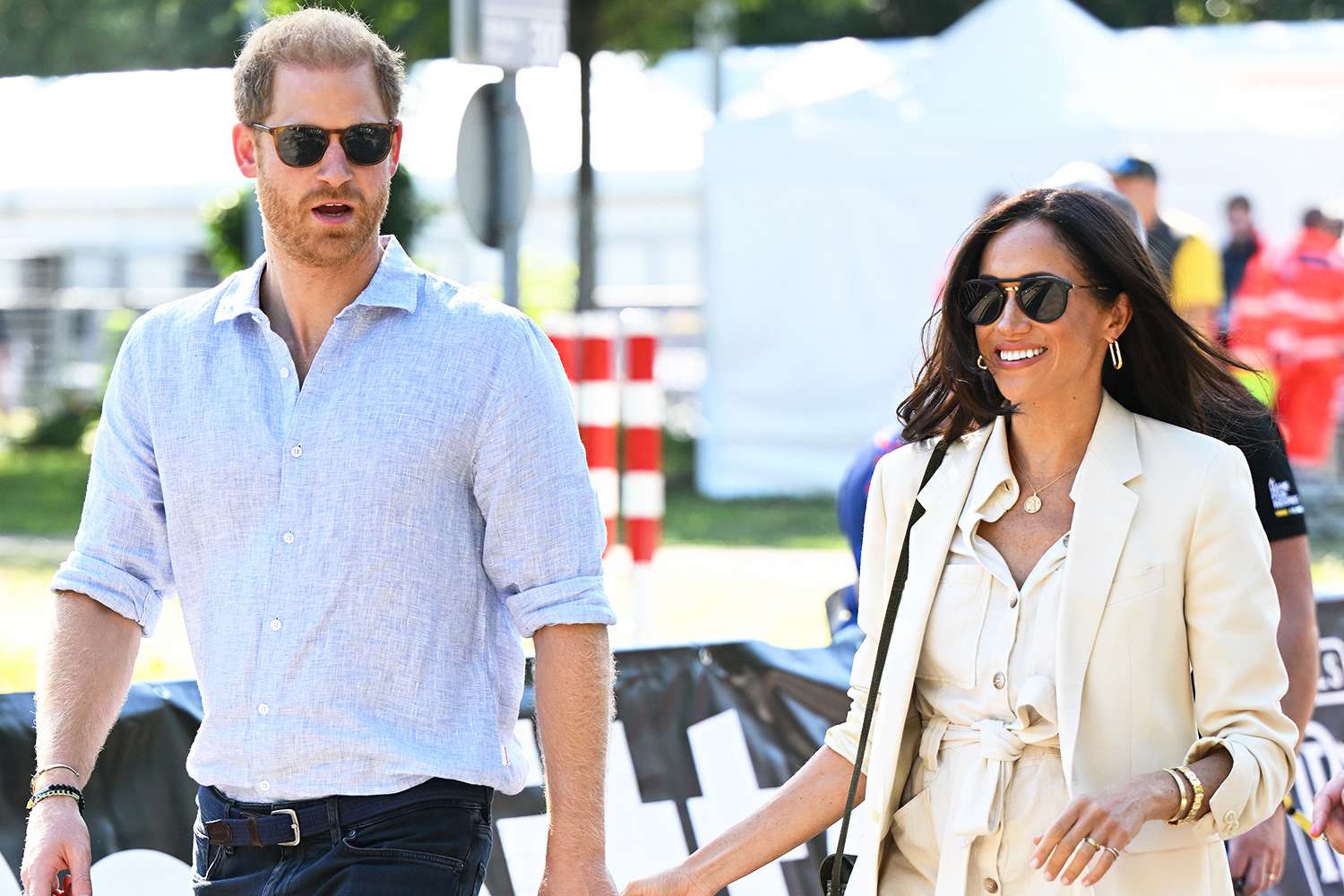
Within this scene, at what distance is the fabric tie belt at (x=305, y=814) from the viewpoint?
311cm

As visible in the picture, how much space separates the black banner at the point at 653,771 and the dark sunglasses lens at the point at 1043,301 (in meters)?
2.21

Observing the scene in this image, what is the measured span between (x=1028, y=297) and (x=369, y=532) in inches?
46.3

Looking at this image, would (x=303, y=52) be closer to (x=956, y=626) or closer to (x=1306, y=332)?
(x=956, y=626)

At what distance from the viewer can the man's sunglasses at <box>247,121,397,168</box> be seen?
3213 mm

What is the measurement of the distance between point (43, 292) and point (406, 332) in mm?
30979

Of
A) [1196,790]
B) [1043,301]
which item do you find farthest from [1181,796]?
[1043,301]

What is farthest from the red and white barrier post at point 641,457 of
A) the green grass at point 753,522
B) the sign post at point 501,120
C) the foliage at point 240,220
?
the foliage at point 240,220

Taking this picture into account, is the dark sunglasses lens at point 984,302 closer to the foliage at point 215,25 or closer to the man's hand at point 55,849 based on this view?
the man's hand at point 55,849

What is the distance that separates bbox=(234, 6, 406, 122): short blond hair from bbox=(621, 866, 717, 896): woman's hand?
1.39 m

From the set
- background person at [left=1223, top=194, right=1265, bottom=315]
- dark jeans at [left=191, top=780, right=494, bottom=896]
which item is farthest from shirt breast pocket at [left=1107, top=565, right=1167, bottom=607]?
background person at [left=1223, top=194, right=1265, bottom=315]

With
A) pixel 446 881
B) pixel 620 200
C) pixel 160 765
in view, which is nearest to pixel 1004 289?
pixel 446 881

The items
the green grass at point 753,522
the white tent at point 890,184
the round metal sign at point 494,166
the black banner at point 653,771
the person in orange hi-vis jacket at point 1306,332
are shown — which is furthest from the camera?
the white tent at point 890,184

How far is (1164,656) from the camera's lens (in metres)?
3.07

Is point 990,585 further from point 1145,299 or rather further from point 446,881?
point 446,881
